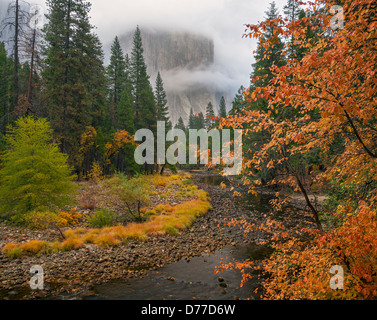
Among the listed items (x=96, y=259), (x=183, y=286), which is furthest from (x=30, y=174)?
(x=183, y=286)

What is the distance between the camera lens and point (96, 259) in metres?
8.77

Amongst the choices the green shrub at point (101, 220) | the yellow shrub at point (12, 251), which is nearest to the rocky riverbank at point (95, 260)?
the yellow shrub at point (12, 251)

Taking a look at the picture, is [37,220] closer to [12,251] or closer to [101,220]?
[12,251]

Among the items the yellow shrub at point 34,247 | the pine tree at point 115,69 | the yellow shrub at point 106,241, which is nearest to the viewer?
the yellow shrub at point 34,247

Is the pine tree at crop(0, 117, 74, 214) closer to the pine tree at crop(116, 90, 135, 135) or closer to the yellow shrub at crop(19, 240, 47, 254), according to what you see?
the yellow shrub at crop(19, 240, 47, 254)

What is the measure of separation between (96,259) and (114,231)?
8.23 ft

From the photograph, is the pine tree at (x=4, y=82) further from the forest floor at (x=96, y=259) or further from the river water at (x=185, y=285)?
the river water at (x=185, y=285)

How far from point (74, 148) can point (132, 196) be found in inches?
450

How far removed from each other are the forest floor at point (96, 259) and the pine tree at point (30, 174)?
53.8 inches

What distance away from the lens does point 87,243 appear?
10.2m

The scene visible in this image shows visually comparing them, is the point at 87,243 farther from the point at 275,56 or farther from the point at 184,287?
the point at 275,56

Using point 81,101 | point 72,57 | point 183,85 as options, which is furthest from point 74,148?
point 183,85

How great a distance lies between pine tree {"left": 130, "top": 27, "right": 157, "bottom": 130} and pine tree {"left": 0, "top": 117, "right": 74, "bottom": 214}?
77.2ft

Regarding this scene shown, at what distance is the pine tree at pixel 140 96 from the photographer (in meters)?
35.4
